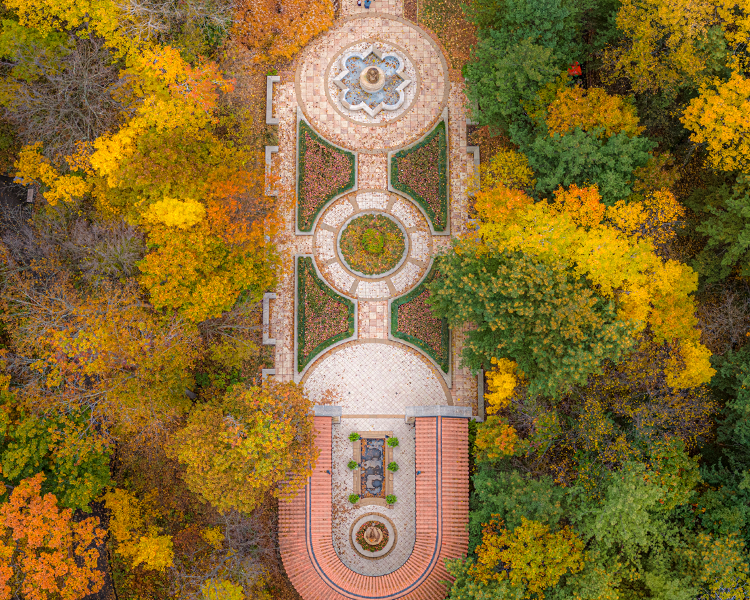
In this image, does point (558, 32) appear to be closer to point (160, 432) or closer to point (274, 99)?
point (274, 99)

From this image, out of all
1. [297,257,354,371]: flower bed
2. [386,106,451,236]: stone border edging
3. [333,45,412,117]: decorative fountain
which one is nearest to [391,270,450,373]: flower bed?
[297,257,354,371]: flower bed

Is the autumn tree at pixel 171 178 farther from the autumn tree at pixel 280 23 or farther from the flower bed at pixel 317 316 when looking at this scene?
the autumn tree at pixel 280 23

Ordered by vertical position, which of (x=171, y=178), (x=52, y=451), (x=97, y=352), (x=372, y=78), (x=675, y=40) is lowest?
(x=52, y=451)

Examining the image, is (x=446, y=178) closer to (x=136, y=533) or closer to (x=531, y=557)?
(x=531, y=557)

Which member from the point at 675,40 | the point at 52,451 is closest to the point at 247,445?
the point at 52,451

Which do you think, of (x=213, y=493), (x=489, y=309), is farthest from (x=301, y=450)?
(x=489, y=309)
